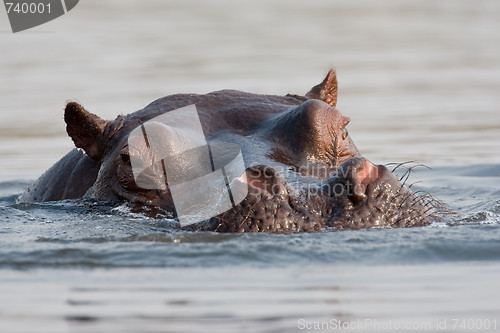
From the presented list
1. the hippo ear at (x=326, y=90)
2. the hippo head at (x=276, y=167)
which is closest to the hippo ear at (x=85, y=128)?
the hippo head at (x=276, y=167)

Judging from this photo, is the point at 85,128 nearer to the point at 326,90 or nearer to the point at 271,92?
the point at 326,90

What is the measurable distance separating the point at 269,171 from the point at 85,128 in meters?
2.25

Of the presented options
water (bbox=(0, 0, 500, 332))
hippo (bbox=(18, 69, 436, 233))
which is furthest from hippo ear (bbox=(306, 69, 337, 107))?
water (bbox=(0, 0, 500, 332))

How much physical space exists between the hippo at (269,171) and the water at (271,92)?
0.12 meters

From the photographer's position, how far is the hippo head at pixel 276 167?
5664mm

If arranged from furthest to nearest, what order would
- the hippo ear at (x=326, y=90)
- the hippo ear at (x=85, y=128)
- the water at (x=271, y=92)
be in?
1. the hippo ear at (x=326, y=90)
2. the hippo ear at (x=85, y=128)
3. the water at (x=271, y=92)

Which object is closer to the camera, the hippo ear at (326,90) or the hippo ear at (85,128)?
the hippo ear at (85,128)

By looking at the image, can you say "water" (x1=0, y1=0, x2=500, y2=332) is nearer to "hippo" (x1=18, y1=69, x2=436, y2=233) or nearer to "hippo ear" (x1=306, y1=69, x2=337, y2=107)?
"hippo" (x1=18, y1=69, x2=436, y2=233)

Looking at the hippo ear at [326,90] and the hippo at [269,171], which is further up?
the hippo ear at [326,90]

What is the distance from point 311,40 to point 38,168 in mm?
9092

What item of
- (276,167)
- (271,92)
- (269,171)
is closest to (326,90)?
(276,167)

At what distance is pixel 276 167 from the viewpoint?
6438 mm

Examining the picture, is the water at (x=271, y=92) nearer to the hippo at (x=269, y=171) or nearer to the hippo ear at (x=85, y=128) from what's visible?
the hippo at (x=269, y=171)

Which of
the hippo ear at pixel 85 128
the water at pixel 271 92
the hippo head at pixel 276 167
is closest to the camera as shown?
the water at pixel 271 92
